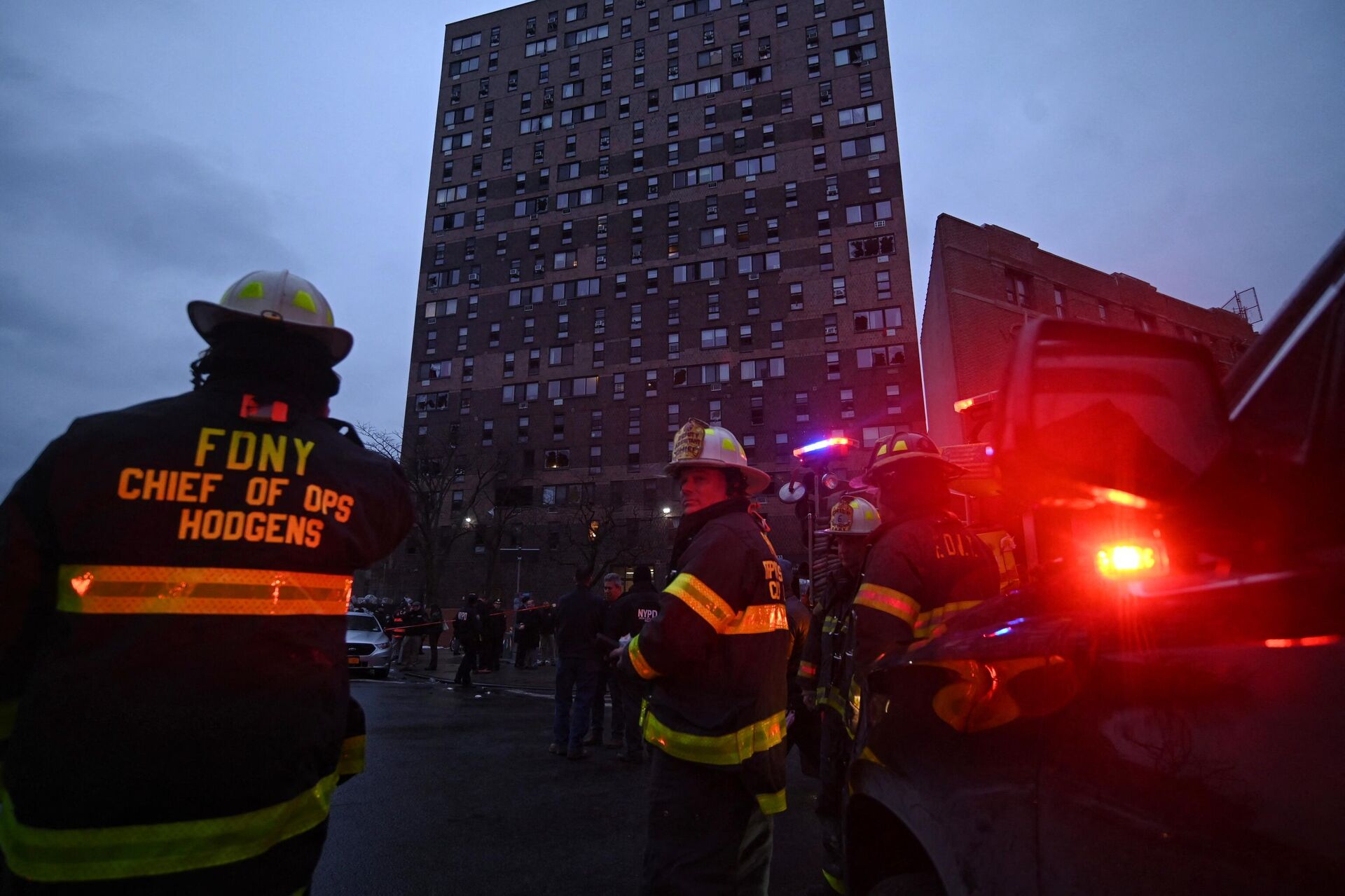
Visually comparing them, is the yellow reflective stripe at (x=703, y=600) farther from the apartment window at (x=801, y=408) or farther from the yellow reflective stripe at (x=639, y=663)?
the apartment window at (x=801, y=408)

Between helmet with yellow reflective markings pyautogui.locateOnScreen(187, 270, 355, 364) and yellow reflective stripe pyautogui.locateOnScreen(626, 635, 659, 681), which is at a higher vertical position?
helmet with yellow reflective markings pyautogui.locateOnScreen(187, 270, 355, 364)

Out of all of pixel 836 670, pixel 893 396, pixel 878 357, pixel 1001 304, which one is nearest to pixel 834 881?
pixel 836 670

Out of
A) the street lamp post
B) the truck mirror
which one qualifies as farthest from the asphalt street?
the street lamp post

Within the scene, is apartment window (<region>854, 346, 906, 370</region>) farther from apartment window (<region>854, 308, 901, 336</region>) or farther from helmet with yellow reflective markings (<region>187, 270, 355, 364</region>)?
helmet with yellow reflective markings (<region>187, 270, 355, 364</region>)

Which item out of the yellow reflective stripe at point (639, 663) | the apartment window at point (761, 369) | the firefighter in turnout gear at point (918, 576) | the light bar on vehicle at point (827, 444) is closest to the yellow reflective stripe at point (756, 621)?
the yellow reflective stripe at point (639, 663)

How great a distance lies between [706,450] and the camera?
10.3 feet

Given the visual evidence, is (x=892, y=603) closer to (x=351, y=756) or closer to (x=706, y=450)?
(x=706, y=450)

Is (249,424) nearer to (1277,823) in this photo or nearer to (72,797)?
(72,797)

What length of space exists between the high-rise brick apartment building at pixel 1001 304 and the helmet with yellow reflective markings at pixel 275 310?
22.2 metres

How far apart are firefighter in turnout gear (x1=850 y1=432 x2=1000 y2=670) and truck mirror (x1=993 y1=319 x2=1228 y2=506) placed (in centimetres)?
211

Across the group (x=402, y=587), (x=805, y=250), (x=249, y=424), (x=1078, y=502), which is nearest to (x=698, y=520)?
(x=249, y=424)

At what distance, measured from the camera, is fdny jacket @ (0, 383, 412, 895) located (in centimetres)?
140

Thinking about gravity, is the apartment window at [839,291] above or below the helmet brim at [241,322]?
above

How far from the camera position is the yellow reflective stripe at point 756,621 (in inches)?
103
